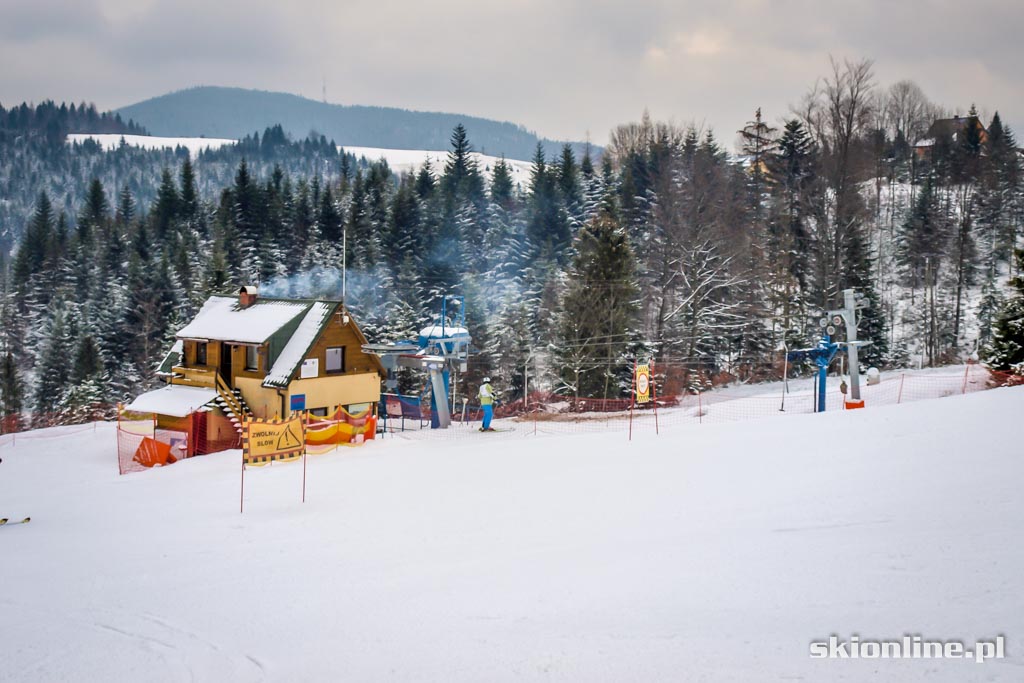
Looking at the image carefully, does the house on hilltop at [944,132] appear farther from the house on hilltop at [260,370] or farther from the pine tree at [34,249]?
the pine tree at [34,249]

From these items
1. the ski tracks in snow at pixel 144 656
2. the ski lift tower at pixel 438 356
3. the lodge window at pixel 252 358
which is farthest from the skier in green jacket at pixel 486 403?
the ski tracks in snow at pixel 144 656

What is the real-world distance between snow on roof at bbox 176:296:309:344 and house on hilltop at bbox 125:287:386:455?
0.13ft

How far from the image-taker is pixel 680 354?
145ft

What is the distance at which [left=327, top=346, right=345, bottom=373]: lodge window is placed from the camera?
3088cm

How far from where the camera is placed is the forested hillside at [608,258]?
42.8 meters

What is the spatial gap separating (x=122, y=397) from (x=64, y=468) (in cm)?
3452

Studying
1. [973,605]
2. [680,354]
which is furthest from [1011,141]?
[973,605]

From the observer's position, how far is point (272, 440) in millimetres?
18141

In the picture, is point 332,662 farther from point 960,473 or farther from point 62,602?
point 960,473

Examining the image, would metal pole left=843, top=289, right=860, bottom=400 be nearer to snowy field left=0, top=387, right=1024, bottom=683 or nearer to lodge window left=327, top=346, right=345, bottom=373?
snowy field left=0, top=387, right=1024, bottom=683

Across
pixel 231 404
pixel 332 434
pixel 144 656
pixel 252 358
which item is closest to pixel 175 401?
pixel 231 404

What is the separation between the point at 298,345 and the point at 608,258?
61.7 feet

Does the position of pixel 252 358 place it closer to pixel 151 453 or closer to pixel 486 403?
pixel 151 453

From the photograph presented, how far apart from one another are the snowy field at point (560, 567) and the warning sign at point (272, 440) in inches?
25.6
